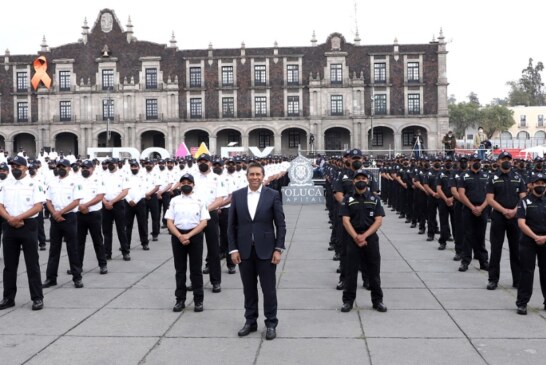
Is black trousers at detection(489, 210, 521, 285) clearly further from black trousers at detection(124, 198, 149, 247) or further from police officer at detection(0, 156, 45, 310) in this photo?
black trousers at detection(124, 198, 149, 247)

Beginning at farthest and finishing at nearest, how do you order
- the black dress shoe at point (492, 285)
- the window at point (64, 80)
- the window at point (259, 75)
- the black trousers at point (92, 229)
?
1. the window at point (64, 80)
2. the window at point (259, 75)
3. the black trousers at point (92, 229)
4. the black dress shoe at point (492, 285)

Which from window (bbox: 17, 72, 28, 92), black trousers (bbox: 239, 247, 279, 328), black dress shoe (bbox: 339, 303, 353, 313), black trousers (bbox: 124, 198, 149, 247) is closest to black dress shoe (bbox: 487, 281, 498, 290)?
black dress shoe (bbox: 339, 303, 353, 313)

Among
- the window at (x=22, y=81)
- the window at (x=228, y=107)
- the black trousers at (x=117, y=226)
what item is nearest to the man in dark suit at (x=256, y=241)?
the black trousers at (x=117, y=226)

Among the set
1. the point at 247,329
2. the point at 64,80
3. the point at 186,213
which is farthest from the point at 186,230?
the point at 64,80

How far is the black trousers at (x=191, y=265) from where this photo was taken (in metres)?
8.13

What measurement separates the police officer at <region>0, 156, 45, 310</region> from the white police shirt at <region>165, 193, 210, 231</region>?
184 cm

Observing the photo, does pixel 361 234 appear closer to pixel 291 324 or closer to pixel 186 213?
pixel 291 324

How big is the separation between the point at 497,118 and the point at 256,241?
80997mm

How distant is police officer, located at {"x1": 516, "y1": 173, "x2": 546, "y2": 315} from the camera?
25.2 ft

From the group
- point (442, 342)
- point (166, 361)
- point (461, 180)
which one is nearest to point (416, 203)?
point (461, 180)

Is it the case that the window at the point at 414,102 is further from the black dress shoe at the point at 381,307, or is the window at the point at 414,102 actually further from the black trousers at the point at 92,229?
the black dress shoe at the point at 381,307

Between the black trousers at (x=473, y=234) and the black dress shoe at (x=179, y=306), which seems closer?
the black dress shoe at (x=179, y=306)

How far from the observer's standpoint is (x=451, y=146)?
2917cm

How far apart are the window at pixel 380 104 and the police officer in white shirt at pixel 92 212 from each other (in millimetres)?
47675
